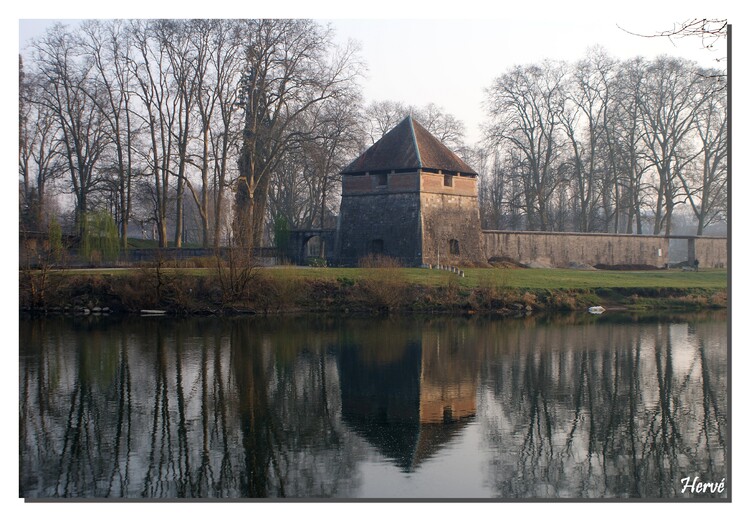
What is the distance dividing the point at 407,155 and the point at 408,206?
2.05 metres

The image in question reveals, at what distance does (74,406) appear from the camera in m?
13.8

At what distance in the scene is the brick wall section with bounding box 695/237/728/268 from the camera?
1603 inches

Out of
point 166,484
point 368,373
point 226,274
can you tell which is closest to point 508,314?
point 226,274

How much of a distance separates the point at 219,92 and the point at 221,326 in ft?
43.3

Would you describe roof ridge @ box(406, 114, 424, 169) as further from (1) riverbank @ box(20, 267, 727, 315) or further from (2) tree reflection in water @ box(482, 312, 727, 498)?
(2) tree reflection in water @ box(482, 312, 727, 498)

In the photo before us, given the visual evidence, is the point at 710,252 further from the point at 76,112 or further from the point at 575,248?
the point at 76,112

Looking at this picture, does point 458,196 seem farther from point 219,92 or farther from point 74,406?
point 74,406

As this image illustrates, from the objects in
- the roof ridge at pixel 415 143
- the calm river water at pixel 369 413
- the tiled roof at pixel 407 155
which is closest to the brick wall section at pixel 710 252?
the tiled roof at pixel 407 155

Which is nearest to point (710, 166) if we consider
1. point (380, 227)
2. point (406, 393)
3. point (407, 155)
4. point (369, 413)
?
point (407, 155)

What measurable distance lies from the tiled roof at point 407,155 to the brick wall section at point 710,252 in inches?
471

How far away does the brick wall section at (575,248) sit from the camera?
37688 mm

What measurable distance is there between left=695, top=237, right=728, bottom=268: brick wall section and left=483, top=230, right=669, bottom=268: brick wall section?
146 centimetres

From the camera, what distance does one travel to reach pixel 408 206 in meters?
35.2

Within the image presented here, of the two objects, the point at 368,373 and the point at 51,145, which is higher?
the point at 51,145
